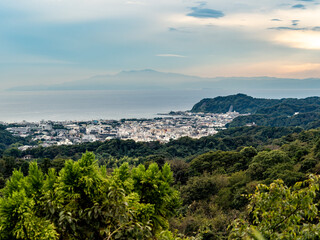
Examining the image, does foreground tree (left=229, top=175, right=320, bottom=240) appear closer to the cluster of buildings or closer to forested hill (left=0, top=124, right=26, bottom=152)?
the cluster of buildings

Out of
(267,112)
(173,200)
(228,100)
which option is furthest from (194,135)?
(228,100)

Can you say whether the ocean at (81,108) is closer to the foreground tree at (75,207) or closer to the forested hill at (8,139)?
the forested hill at (8,139)

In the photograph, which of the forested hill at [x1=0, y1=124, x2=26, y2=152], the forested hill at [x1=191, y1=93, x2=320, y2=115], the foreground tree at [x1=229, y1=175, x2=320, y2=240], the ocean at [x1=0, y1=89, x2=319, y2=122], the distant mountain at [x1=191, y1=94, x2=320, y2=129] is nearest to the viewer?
the foreground tree at [x1=229, y1=175, x2=320, y2=240]

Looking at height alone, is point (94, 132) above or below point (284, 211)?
below

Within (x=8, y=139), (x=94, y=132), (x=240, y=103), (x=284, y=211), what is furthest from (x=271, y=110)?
(x=284, y=211)

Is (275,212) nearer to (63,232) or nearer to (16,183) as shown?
(63,232)

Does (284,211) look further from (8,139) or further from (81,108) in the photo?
(81,108)

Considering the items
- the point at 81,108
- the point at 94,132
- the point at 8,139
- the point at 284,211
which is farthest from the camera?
the point at 81,108

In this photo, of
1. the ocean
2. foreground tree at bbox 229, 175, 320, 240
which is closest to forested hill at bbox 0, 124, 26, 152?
the ocean
